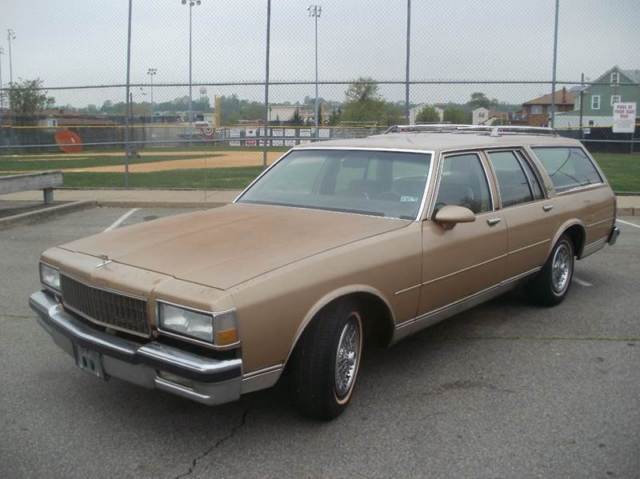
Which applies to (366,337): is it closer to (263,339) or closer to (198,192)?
(263,339)

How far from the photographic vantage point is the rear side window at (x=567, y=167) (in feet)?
19.2

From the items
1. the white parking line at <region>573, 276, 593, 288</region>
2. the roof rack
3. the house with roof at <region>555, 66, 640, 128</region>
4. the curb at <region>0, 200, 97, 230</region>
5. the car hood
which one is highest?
the house with roof at <region>555, 66, 640, 128</region>

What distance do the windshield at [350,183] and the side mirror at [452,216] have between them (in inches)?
6.2

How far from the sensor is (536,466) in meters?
3.20

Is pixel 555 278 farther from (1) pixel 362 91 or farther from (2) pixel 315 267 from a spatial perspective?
(1) pixel 362 91

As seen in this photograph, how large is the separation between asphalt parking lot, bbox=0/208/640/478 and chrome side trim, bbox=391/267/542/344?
338 millimetres

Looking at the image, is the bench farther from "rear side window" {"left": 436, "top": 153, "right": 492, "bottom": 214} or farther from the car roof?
"rear side window" {"left": 436, "top": 153, "right": 492, "bottom": 214}

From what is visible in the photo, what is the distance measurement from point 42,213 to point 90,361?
8.11m

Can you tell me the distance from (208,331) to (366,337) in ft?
4.89

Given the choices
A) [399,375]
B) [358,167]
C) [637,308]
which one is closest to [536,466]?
[399,375]

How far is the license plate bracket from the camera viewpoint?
3.40m

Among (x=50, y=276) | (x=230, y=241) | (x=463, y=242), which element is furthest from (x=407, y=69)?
(x=50, y=276)

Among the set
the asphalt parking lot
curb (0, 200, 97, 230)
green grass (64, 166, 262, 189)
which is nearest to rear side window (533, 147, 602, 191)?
the asphalt parking lot

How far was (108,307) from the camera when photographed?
3414 millimetres
